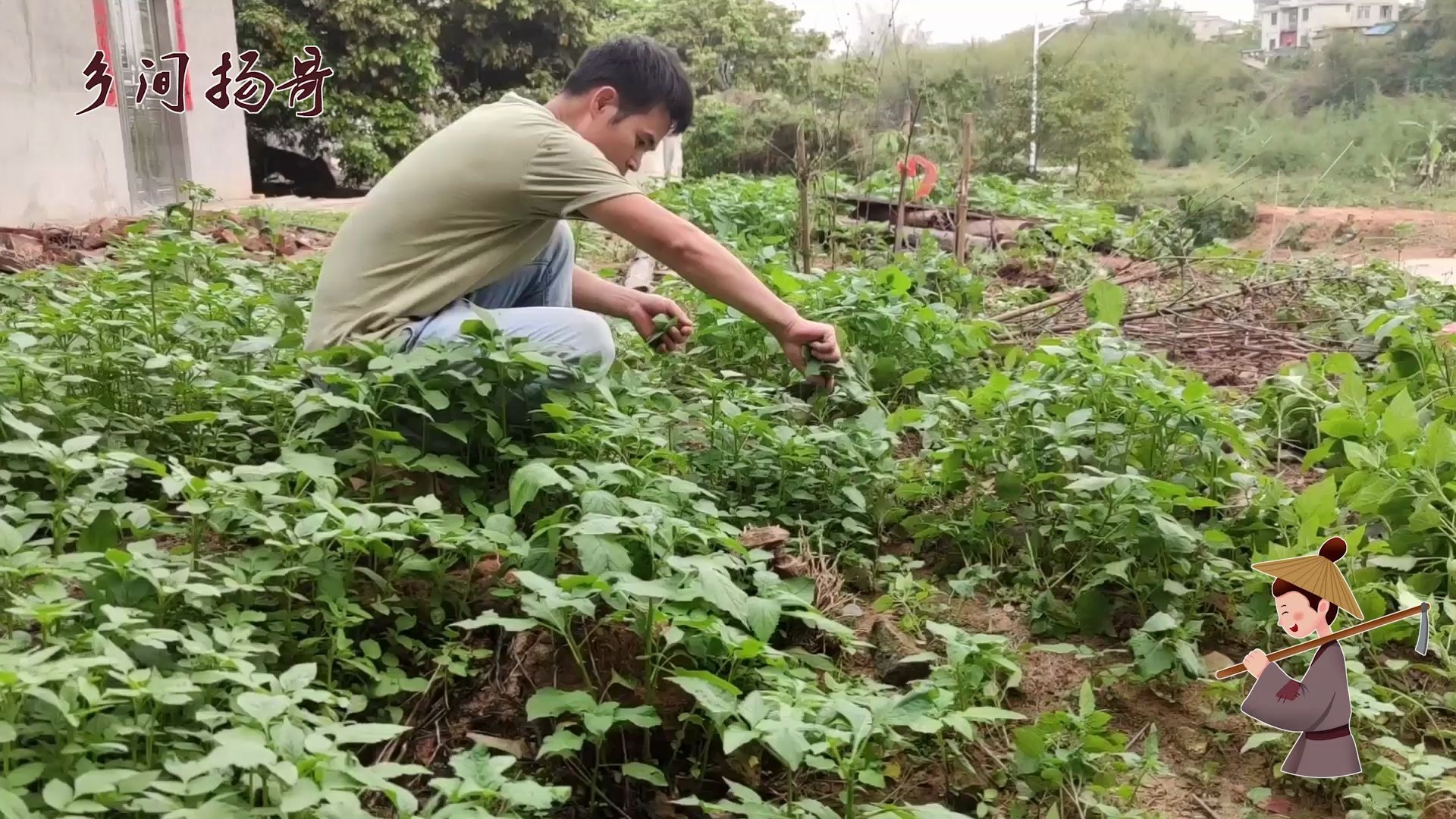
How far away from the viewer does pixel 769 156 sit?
13.1 metres

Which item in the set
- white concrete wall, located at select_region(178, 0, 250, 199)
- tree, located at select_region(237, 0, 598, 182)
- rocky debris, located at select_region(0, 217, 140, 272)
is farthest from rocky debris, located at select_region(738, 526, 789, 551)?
Result: tree, located at select_region(237, 0, 598, 182)

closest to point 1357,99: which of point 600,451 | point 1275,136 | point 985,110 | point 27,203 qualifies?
point 1275,136

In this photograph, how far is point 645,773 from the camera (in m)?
1.53

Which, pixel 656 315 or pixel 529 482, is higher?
pixel 656 315

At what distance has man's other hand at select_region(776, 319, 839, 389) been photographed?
2.54 m

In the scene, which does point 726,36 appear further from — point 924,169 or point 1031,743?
point 1031,743

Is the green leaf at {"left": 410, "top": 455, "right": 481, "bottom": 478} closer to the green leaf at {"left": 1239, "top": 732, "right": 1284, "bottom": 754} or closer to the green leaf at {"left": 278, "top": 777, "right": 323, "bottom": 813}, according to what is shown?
the green leaf at {"left": 278, "top": 777, "right": 323, "bottom": 813}

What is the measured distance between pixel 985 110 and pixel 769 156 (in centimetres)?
441

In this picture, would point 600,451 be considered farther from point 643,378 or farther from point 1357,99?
point 1357,99

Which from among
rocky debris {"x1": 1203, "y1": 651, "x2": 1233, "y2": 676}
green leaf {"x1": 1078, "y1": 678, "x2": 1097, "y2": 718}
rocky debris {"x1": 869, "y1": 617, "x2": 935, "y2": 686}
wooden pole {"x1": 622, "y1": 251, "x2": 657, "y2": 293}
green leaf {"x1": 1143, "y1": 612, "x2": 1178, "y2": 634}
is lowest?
rocky debris {"x1": 1203, "y1": 651, "x2": 1233, "y2": 676}

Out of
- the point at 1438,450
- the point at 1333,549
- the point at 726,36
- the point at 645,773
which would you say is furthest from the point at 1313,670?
the point at 726,36

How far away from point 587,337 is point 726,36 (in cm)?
1439

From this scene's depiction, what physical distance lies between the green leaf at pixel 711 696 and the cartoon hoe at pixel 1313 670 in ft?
1.91

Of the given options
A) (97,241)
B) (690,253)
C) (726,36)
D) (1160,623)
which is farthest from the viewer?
(726,36)
